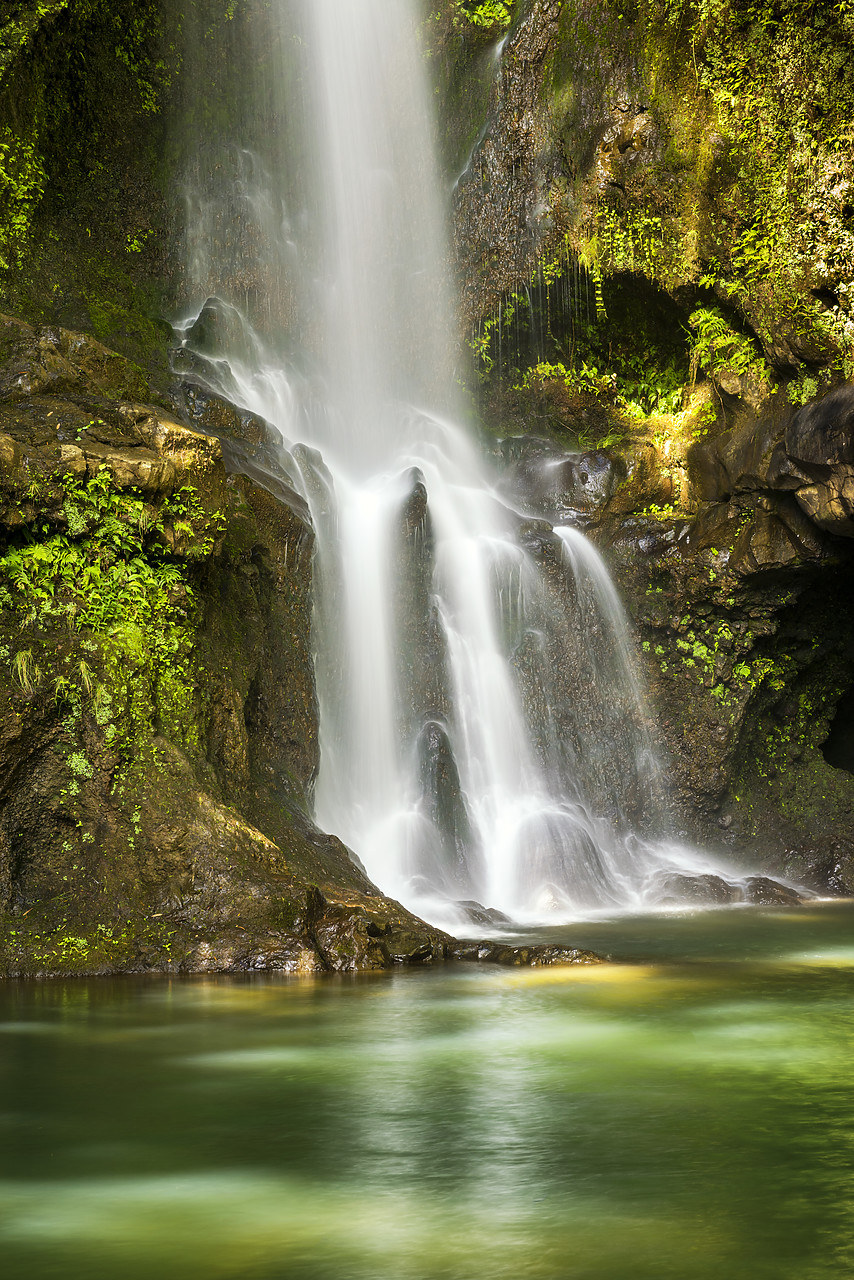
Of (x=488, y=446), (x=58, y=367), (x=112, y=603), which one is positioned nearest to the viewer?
(x=112, y=603)

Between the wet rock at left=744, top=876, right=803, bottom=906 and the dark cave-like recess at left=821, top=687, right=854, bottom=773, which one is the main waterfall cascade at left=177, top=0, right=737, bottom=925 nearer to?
the wet rock at left=744, top=876, right=803, bottom=906

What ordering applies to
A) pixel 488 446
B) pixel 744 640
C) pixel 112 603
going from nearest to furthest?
pixel 112 603 < pixel 744 640 < pixel 488 446

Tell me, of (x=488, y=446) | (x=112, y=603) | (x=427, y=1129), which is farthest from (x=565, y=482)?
(x=427, y=1129)

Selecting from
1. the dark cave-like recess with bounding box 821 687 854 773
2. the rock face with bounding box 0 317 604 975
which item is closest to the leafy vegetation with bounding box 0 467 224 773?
the rock face with bounding box 0 317 604 975

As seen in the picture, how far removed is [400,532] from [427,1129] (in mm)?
11240

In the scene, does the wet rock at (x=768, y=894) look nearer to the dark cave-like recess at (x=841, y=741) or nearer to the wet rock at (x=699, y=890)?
the wet rock at (x=699, y=890)

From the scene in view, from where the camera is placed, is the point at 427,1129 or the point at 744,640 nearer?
the point at 427,1129

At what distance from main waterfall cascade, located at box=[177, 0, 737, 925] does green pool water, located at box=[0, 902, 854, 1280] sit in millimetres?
4476

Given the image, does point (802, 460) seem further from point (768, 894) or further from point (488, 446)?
point (488, 446)

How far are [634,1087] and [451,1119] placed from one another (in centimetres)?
94

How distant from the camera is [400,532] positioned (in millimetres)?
15445

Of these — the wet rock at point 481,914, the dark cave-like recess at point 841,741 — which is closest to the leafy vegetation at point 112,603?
the wet rock at point 481,914

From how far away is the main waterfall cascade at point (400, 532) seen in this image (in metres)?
13.9

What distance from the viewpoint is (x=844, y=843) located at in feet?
52.2
